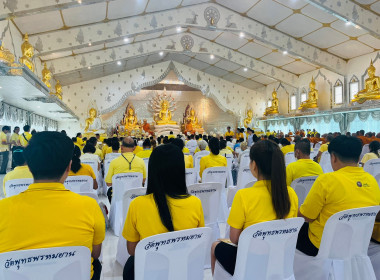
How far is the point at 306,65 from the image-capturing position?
1577 cm

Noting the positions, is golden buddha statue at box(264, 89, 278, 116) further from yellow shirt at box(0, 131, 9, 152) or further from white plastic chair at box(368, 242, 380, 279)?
white plastic chair at box(368, 242, 380, 279)

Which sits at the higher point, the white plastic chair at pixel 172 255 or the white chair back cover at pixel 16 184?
the white chair back cover at pixel 16 184

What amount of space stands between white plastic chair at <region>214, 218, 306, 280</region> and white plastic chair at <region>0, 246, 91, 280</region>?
80 centimetres

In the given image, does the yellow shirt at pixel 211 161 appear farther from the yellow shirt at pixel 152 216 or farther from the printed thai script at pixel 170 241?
the printed thai script at pixel 170 241

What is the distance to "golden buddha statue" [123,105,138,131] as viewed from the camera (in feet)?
64.0

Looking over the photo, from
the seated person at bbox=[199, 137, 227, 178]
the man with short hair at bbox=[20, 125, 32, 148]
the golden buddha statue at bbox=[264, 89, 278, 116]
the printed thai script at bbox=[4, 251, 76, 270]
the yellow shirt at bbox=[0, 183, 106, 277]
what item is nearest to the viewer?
the printed thai script at bbox=[4, 251, 76, 270]

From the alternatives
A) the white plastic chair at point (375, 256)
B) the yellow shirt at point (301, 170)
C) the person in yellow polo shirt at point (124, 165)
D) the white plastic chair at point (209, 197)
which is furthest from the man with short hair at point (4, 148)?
the white plastic chair at point (375, 256)

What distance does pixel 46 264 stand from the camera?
4.20 ft

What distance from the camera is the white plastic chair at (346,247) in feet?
6.51

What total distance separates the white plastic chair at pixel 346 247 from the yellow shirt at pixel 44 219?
1413 mm

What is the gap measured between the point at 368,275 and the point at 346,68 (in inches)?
550

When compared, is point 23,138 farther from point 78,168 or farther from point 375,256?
point 375,256

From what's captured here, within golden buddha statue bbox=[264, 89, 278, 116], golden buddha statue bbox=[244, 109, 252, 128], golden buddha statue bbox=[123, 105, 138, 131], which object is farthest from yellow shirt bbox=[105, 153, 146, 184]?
golden buddha statue bbox=[244, 109, 252, 128]

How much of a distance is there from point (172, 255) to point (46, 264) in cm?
55
